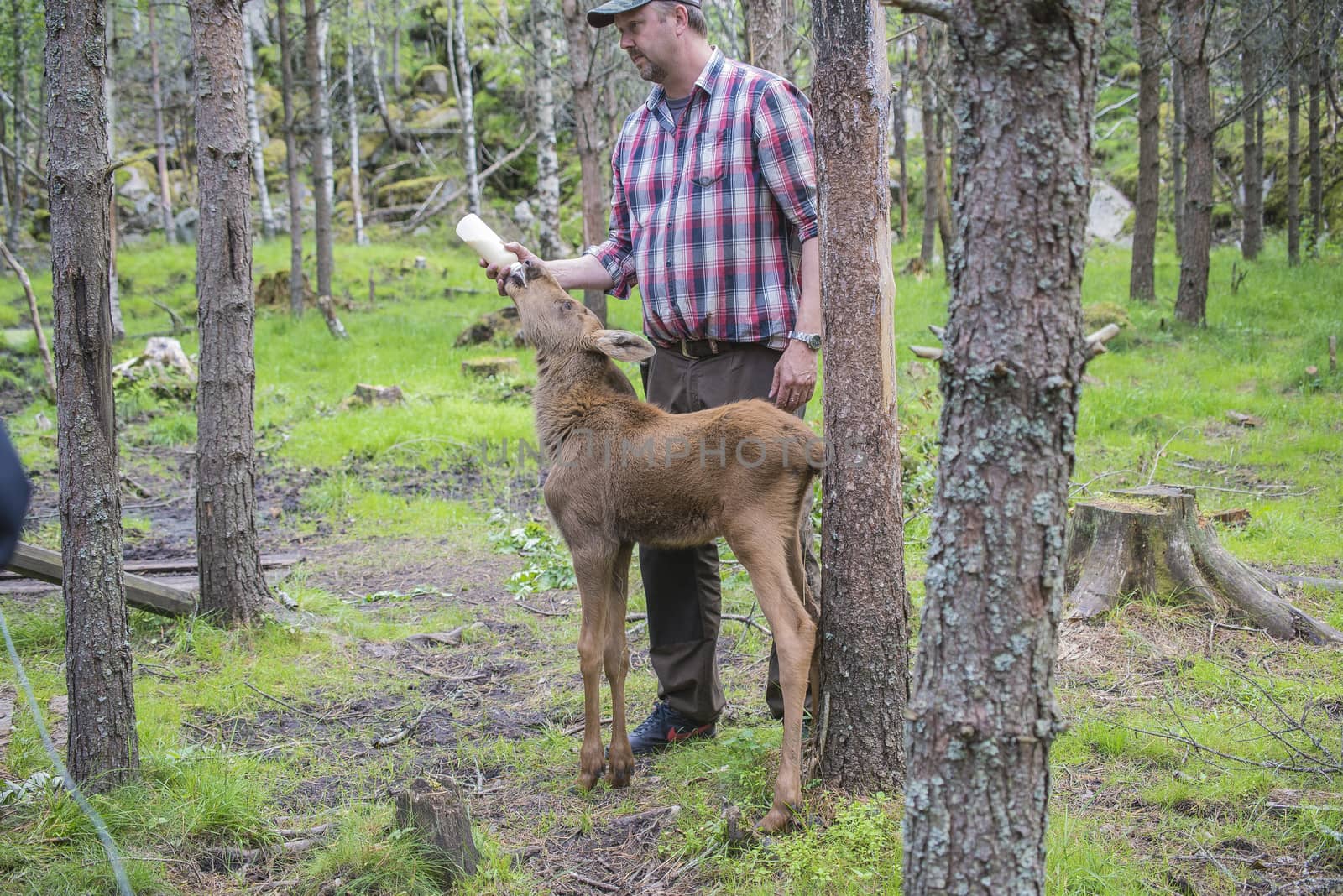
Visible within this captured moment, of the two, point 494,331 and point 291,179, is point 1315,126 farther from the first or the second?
point 291,179

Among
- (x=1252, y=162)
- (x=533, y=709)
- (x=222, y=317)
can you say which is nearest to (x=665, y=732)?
(x=533, y=709)

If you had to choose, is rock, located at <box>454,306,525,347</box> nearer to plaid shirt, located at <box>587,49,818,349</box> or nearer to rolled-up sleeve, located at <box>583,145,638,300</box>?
rolled-up sleeve, located at <box>583,145,638,300</box>

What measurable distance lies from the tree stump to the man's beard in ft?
11.5

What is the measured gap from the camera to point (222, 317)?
5664 millimetres

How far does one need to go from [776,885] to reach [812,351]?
1.96 metres

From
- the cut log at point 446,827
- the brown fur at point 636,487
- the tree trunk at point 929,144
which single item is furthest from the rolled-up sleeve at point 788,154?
the tree trunk at point 929,144

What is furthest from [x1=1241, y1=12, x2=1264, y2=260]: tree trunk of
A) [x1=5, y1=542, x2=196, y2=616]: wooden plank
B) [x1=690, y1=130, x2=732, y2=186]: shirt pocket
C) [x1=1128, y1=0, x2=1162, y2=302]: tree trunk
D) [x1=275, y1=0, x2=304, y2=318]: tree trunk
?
[x1=5, y1=542, x2=196, y2=616]: wooden plank

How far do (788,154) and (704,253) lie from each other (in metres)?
0.52

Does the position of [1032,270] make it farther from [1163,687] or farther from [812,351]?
[1163,687]

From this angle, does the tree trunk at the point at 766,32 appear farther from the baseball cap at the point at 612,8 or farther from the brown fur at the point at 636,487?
the brown fur at the point at 636,487

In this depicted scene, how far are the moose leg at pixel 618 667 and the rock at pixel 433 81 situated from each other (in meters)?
33.6

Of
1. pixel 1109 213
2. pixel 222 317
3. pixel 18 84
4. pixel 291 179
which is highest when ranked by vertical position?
pixel 18 84

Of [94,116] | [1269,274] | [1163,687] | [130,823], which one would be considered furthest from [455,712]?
[1269,274]

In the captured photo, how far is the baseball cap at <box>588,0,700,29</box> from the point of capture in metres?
3.82
